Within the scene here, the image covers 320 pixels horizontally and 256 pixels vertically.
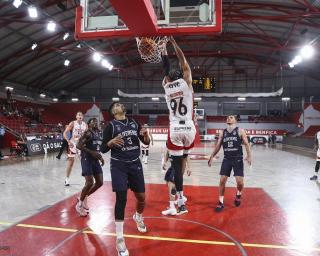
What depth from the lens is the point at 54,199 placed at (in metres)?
7.23

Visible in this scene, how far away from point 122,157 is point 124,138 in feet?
0.87

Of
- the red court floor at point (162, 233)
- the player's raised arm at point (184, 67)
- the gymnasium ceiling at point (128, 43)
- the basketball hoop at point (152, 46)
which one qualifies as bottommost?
the red court floor at point (162, 233)

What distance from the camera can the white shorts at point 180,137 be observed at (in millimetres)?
5336

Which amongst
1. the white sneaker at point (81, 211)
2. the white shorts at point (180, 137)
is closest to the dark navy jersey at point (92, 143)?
the white sneaker at point (81, 211)

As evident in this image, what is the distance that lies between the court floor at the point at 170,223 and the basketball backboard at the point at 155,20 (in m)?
3.47

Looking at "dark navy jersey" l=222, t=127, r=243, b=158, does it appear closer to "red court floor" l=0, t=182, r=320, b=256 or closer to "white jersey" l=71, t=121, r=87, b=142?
"red court floor" l=0, t=182, r=320, b=256

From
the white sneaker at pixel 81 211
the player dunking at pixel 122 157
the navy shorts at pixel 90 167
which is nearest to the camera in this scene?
the player dunking at pixel 122 157

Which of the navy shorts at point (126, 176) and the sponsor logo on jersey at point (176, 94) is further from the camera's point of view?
the sponsor logo on jersey at point (176, 94)

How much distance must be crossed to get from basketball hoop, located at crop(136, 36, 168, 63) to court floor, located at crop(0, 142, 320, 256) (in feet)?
10.4

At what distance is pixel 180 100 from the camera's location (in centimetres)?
532

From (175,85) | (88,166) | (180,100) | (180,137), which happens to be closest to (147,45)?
(175,85)

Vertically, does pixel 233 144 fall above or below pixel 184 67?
below

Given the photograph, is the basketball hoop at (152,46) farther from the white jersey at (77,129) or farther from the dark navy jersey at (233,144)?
the white jersey at (77,129)

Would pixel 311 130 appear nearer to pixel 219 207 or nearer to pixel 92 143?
pixel 219 207
